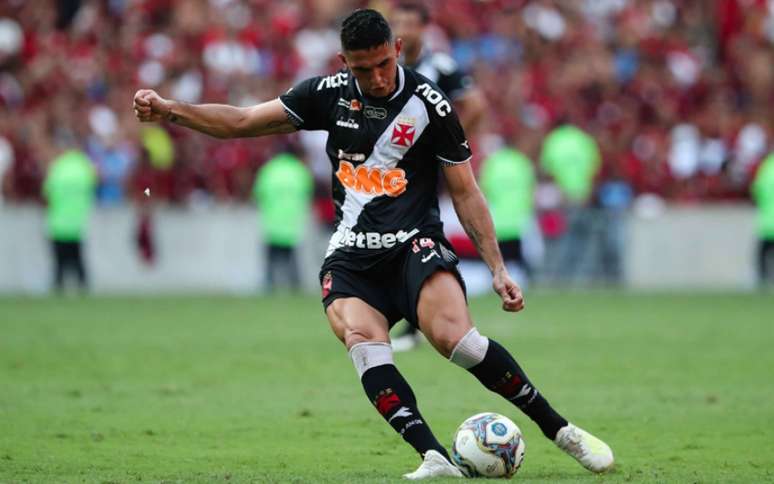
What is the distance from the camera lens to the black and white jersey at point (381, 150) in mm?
A: 7250

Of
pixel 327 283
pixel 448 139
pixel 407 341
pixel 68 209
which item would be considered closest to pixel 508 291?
pixel 448 139

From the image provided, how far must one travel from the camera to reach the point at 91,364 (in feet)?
42.5

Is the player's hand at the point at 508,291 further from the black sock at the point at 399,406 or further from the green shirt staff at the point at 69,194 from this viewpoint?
the green shirt staff at the point at 69,194

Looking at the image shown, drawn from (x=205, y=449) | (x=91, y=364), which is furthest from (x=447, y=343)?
(x=91, y=364)

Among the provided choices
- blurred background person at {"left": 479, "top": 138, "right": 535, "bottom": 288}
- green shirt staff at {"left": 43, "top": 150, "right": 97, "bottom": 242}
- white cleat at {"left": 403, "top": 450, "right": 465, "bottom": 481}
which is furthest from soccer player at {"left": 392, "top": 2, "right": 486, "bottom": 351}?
green shirt staff at {"left": 43, "top": 150, "right": 97, "bottom": 242}

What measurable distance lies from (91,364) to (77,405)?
282 cm

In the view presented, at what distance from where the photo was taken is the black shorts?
23.6 ft

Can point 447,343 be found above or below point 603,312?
above

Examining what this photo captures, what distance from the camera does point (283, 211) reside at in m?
22.6

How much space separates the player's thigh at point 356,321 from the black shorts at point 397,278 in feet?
0.12

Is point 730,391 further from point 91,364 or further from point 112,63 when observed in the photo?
point 112,63

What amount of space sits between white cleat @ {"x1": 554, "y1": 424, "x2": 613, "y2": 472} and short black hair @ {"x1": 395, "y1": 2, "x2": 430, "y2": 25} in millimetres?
5620

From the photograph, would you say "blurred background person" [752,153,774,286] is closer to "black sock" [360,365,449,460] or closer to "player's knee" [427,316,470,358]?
"player's knee" [427,316,470,358]

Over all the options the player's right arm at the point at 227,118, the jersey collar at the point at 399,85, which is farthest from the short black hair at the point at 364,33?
the player's right arm at the point at 227,118
